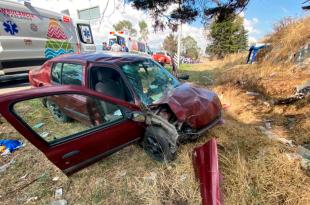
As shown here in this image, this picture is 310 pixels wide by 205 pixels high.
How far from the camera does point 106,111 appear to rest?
8.09ft

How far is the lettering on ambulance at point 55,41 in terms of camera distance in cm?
727

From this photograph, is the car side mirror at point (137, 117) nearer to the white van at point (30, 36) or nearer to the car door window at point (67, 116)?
the car door window at point (67, 116)

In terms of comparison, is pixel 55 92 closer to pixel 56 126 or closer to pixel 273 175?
pixel 56 126

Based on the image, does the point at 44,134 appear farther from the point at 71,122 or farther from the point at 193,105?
the point at 193,105

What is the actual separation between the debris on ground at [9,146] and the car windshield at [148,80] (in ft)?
7.51

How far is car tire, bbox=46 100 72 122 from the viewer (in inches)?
93.1

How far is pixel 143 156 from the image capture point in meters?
3.08

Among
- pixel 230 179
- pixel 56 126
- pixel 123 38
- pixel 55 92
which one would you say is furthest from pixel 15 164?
pixel 123 38

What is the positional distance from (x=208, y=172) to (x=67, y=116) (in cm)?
193

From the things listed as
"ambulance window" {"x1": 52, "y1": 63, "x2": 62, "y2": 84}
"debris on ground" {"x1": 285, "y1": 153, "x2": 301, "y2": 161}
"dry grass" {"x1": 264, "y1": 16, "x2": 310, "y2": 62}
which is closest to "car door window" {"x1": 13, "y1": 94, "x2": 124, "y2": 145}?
"ambulance window" {"x1": 52, "y1": 63, "x2": 62, "y2": 84}

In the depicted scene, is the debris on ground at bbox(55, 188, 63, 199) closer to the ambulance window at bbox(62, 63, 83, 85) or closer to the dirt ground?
the dirt ground

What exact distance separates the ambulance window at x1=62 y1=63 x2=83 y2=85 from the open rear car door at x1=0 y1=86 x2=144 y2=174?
1.07 metres

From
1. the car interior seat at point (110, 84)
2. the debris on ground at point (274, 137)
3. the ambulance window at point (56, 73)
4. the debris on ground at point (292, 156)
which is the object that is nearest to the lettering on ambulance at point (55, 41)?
the ambulance window at point (56, 73)

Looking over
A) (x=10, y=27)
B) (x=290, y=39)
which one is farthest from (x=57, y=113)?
(x=290, y=39)
